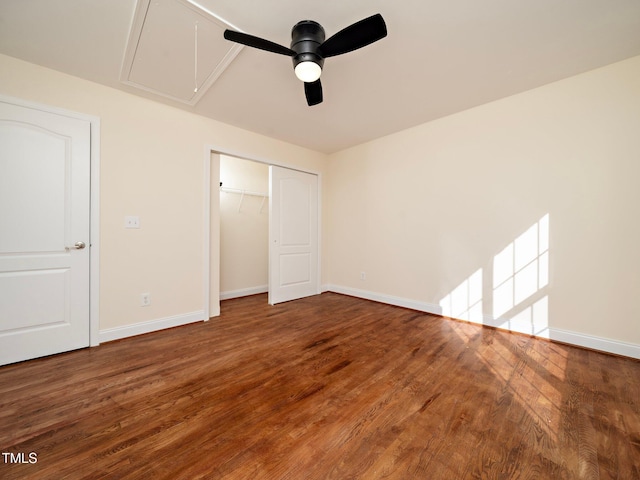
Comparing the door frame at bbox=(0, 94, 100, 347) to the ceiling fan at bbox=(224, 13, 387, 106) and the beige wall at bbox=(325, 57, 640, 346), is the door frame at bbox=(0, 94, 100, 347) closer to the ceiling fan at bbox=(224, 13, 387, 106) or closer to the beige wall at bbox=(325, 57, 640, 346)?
the ceiling fan at bbox=(224, 13, 387, 106)

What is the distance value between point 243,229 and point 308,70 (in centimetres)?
322

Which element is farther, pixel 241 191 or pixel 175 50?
pixel 241 191

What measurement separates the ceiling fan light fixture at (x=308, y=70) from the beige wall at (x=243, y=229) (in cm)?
270

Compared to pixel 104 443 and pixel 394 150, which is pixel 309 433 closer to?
pixel 104 443

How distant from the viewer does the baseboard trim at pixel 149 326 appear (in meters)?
2.52

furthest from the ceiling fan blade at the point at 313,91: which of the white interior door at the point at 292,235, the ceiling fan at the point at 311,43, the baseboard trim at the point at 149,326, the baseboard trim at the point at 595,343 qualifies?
the baseboard trim at the point at 595,343

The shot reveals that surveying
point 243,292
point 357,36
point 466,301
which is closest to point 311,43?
point 357,36

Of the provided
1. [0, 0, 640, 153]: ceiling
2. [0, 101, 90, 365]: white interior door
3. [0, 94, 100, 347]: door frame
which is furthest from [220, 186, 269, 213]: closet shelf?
[0, 101, 90, 365]: white interior door

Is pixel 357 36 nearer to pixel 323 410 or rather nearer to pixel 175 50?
pixel 175 50

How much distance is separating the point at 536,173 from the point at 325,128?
2518 millimetres

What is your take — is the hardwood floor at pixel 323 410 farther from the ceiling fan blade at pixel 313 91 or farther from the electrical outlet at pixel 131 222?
the ceiling fan blade at pixel 313 91

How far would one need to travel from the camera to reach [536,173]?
8.58 ft

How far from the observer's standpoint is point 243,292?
4.46 m

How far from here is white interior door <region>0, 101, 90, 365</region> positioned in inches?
82.4
